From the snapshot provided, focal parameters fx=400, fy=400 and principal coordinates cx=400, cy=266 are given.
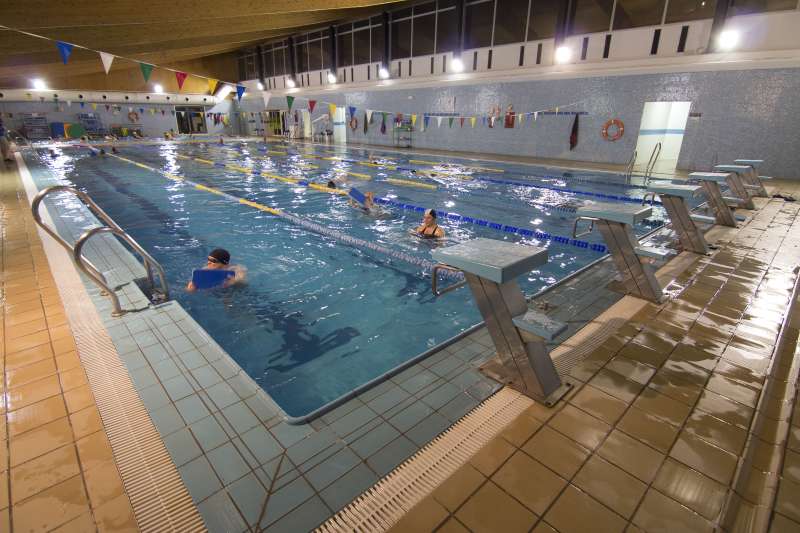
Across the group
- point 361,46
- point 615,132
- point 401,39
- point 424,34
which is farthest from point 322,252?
point 361,46

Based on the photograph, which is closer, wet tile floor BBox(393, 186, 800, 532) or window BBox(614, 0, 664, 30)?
wet tile floor BBox(393, 186, 800, 532)

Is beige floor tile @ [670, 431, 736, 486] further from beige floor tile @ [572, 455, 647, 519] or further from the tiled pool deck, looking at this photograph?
the tiled pool deck

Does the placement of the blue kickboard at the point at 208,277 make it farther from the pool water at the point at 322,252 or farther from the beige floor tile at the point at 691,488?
the beige floor tile at the point at 691,488

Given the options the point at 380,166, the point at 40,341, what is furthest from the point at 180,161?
the point at 40,341

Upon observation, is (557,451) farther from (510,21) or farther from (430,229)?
(510,21)

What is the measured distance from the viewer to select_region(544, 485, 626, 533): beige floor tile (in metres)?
1.57

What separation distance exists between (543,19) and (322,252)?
13.4m

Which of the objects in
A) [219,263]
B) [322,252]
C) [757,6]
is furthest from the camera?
[757,6]

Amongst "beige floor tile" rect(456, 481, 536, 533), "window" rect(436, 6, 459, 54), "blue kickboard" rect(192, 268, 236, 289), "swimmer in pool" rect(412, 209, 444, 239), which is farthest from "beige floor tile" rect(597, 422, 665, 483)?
"window" rect(436, 6, 459, 54)

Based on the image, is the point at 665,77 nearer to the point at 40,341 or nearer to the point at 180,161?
the point at 40,341

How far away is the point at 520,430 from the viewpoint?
2.09 meters

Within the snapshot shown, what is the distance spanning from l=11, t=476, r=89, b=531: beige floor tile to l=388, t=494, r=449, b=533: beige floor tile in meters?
1.31

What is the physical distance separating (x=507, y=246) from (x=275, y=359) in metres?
2.26

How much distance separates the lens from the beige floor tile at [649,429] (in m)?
1.99
